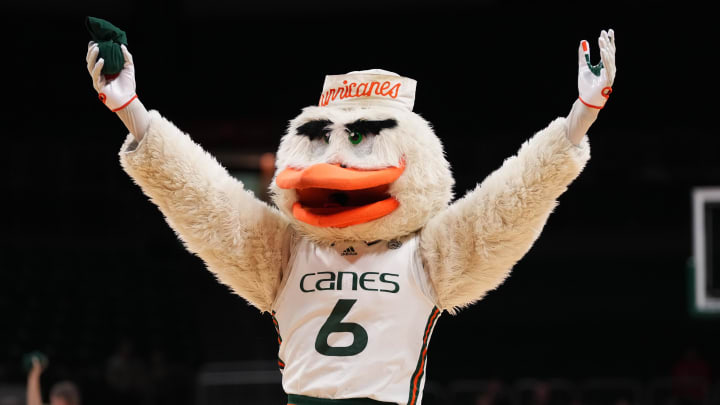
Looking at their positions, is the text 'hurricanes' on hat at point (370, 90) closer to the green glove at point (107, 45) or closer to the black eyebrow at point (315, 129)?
the black eyebrow at point (315, 129)

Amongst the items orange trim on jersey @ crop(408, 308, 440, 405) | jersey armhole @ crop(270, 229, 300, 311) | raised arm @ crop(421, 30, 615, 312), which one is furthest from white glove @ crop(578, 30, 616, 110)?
jersey armhole @ crop(270, 229, 300, 311)

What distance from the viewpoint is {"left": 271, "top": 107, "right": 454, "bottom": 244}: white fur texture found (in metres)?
2.24

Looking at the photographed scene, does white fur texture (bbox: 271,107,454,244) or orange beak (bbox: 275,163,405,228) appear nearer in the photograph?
orange beak (bbox: 275,163,405,228)

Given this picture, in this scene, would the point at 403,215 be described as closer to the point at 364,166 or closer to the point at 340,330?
the point at 364,166

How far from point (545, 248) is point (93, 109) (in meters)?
5.22

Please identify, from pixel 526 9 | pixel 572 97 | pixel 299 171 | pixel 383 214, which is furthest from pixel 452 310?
pixel 526 9

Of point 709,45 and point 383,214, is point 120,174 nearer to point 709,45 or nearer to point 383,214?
point 709,45

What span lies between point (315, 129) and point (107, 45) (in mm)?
556

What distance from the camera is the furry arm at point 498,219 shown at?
84.6 inches

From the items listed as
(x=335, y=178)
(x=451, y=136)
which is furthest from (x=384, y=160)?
(x=451, y=136)

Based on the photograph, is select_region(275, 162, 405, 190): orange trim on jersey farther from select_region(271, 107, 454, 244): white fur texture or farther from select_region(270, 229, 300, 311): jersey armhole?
select_region(270, 229, 300, 311): jersey armhole

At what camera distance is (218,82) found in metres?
9.67

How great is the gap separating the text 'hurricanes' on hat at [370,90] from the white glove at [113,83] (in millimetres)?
544

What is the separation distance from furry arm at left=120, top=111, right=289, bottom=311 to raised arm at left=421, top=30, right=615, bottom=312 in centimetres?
42
